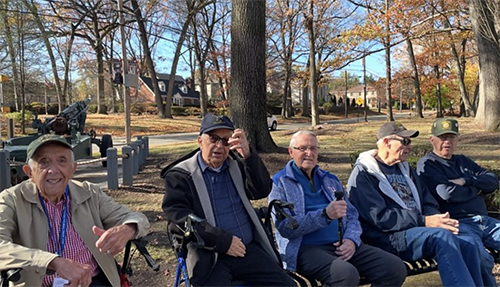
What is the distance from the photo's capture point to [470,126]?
45.2 feet

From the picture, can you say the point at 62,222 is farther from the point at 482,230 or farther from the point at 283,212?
the point at 482,230

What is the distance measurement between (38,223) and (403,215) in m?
2.63

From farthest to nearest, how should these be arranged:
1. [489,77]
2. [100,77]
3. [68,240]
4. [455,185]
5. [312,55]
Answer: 1. [100,77]
2. [312,55]
3. [489,77]
4. [455,185]
5. [68,240]

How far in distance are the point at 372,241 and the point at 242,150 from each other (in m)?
1.39

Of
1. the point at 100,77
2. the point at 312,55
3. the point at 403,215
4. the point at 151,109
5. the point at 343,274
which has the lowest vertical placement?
Answer: the point at 343,274

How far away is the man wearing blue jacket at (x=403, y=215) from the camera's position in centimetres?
298

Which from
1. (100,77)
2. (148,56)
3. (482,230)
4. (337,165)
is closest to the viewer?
(482,230)

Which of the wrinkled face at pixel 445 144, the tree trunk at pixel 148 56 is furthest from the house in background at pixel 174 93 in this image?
the wrinkled face at pixel 445 144

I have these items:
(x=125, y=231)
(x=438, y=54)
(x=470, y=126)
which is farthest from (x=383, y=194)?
(x=438, y=54)

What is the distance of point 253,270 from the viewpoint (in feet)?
9.12

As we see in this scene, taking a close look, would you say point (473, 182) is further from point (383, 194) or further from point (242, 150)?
point (242, 150)

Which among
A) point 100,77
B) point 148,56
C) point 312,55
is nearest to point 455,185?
point 312,55

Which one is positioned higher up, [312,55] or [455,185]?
[312,55]

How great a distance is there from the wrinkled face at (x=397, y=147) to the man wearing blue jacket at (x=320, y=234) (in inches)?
22.7
